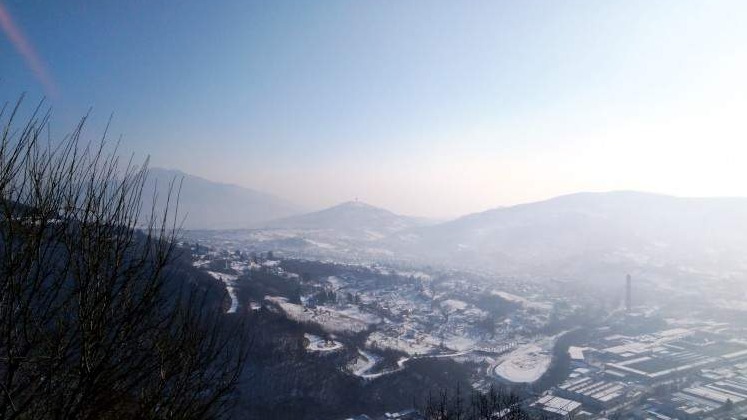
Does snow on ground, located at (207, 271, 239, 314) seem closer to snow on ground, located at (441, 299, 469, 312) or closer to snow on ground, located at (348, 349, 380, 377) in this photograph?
snow on ground, located at (348, 349, 380, 377)

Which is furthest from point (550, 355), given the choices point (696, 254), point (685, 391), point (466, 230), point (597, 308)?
point (466, 230)

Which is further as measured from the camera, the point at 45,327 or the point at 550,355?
the point at 550,355

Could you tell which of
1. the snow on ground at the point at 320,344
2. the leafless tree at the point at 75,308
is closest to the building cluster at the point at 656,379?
the snow on ground at the point at 320,344

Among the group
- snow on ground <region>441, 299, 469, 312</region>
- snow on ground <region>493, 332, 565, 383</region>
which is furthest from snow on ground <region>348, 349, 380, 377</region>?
snow on ground <region>441, 299, 469, 312</region>

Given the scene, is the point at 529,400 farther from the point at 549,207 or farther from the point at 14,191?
the point at 549,207

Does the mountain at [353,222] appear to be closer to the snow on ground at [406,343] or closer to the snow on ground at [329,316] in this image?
the snow on ground at [329,316]
